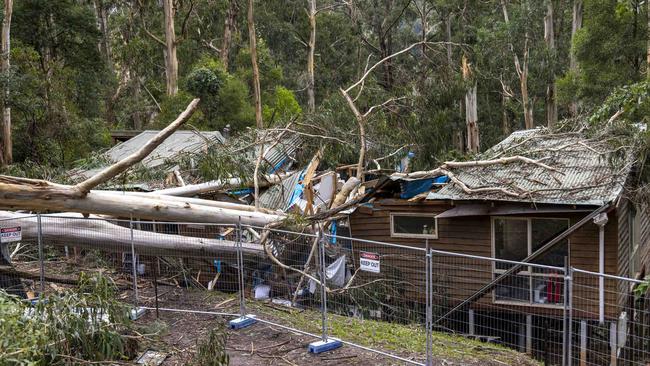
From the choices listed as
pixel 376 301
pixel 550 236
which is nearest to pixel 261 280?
pixel 376 301

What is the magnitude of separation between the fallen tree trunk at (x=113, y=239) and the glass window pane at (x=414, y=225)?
16.7 feet

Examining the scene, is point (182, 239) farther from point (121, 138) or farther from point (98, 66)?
point (98, 66)

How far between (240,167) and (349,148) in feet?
8.02

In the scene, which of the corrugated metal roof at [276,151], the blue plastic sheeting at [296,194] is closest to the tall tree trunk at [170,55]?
the corrugated metal roof at [276,151]

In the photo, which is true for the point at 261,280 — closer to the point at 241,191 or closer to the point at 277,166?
the point at 241,191

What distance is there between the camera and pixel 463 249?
14484mm

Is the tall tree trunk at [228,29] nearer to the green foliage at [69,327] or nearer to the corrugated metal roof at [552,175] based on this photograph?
the corrugated metal roof at [552,175]

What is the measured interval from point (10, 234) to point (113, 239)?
1443 mm

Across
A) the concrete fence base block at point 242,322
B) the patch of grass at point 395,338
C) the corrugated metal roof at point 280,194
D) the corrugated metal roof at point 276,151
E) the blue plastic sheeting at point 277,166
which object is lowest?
the patch of grass at point 395,338

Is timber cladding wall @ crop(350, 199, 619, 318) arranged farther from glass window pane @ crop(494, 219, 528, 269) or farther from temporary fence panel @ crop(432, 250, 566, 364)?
glass window pane @ crop(494, 219, 528, 269)

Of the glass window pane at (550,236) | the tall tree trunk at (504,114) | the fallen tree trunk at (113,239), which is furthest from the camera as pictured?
the tall tree trunk at (504,114)

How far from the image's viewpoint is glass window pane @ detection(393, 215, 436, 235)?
14906 millimetres

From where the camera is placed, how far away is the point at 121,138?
83.9ft

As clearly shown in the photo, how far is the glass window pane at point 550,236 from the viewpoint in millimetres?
13328
